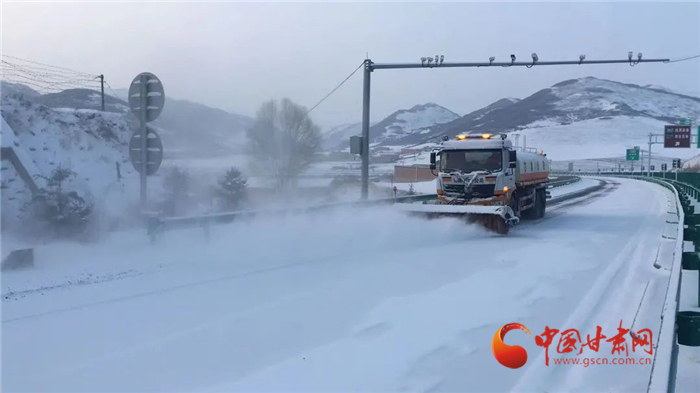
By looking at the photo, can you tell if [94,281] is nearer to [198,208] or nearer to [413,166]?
[198,208]

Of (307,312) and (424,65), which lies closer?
(307,312)

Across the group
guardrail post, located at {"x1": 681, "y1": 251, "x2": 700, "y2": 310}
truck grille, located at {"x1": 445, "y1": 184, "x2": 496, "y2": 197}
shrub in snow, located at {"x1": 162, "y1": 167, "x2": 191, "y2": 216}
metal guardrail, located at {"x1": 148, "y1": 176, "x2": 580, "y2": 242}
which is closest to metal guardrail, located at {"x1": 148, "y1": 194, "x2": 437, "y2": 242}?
metal guardrail, located at {"x1": 148, "y1": 176, "x2": 580, "y2": 242}

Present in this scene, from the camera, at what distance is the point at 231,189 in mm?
20688

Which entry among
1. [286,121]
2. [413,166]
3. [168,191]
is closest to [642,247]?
[168,191]

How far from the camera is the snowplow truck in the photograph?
664 inches

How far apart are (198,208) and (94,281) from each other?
33.0 ft

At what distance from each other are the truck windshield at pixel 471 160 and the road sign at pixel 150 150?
30.9 ft

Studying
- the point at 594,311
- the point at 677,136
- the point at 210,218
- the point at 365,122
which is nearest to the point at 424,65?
the point at 365,122

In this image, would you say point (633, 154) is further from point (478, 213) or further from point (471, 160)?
point (478, 213)

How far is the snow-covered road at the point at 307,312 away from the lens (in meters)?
5.55

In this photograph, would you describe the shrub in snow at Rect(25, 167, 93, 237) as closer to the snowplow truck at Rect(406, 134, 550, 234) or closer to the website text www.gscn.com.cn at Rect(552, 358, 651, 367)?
the snowplow truck at Rect(406, 134, 550, 234)

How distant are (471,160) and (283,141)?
39.8ft

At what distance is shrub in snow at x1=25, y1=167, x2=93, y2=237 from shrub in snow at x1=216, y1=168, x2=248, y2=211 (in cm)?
727

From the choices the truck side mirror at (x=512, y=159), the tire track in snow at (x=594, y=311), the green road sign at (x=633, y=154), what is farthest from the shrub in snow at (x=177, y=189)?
the green road sign at (x=633, y=154)
